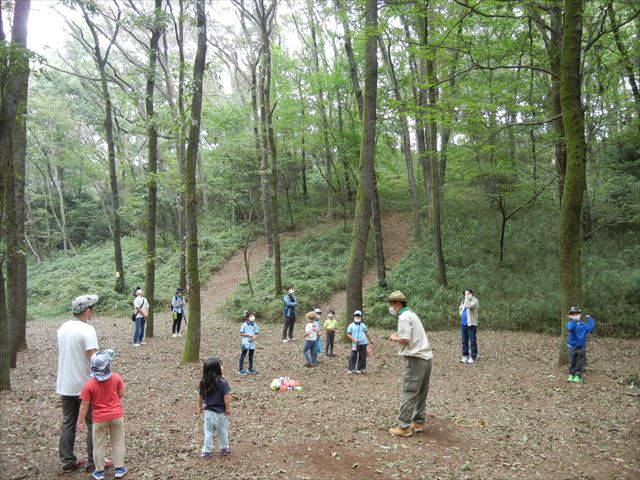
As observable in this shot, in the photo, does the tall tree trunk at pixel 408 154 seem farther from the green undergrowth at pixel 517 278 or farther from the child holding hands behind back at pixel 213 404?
the child holding hands behind back at pixel 213 404

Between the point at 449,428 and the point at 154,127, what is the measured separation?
11.3 m

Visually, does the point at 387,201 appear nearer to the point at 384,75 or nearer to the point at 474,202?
the point at 474,202

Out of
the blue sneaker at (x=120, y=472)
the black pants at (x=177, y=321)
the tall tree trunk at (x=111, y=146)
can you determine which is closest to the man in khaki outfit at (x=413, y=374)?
the blue sneaker at (x=120, y=472)

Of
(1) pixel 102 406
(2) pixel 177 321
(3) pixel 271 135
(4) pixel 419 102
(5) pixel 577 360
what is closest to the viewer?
(1) pixel 102 406

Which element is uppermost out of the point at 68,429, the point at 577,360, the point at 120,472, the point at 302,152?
the point at 302,152

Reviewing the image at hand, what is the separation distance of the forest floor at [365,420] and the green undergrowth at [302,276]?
632 centimetres

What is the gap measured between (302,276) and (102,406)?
16.7 metres

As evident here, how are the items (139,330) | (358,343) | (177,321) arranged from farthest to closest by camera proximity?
(177,321), (139,330), (358,343)

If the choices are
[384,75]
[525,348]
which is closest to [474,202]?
[384,75]

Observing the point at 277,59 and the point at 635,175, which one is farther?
the point at 277,59

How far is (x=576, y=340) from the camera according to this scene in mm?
8250

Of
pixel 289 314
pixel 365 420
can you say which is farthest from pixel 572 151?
pixel 289 314

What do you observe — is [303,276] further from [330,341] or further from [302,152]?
[302,152]

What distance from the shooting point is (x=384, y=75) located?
→ 22719 millimetres
